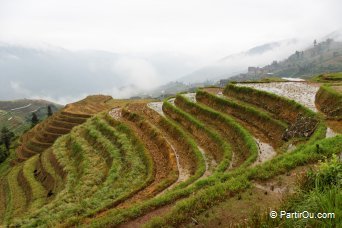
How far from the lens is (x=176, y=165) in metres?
25.3

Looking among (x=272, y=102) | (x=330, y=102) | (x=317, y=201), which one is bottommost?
(x=330, y=102)

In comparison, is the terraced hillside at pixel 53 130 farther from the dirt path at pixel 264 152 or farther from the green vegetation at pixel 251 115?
the dirt path at pixel 264 152

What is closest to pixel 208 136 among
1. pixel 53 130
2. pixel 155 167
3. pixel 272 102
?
pixel 155 167

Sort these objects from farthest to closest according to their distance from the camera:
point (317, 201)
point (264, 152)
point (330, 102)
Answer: point (330, 102), point (264, 152), point (317, 201)

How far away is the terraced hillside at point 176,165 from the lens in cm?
1272

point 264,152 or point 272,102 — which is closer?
point 264,152

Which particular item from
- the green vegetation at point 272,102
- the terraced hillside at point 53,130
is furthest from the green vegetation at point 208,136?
the terraced hillside at point 53,130

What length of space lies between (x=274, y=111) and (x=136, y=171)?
1398 centimetres

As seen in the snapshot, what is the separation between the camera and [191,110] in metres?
37.5

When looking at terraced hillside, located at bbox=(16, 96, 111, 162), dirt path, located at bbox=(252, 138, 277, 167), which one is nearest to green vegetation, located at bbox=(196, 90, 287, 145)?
dirt path, located at bbox=(252, 138, 277, 167)

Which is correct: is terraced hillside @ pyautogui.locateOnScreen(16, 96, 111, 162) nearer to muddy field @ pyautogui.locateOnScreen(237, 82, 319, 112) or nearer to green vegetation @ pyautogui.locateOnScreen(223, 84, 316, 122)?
green vegetation @ pyautogui.locateOnScreen(223, 84, 316, 122)

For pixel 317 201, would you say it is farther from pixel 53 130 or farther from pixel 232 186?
pixel 53 130

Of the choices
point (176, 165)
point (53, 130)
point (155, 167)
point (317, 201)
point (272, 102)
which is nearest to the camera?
point (317, 201)

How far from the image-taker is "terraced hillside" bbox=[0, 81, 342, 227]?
41.7ft
